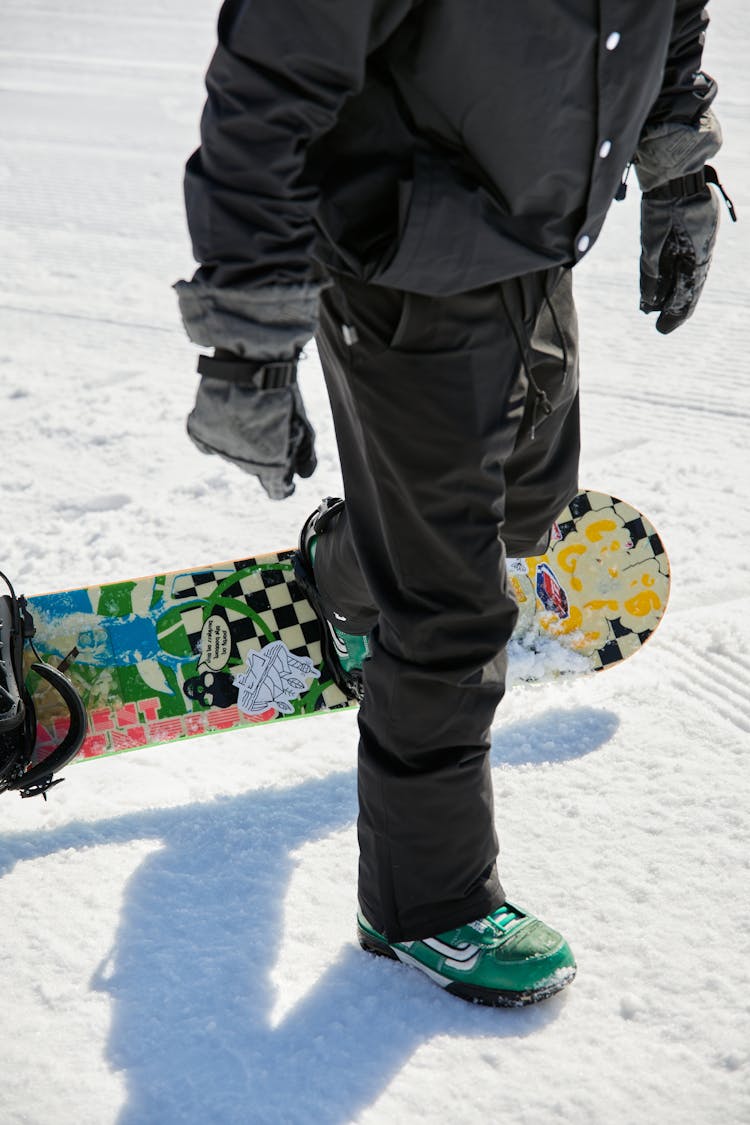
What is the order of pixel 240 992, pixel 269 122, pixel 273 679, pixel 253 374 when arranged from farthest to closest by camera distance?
pixel 273 679, pixel 240 992, pixel 253 374, pixel 269 122

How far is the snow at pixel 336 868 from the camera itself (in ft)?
4.65

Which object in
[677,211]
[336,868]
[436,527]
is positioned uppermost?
[677,211]

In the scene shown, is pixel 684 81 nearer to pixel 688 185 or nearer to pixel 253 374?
pixel 688 185

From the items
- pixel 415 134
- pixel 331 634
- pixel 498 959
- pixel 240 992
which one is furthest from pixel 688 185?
pixel 240 992

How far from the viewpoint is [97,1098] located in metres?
1.41

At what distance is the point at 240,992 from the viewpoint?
159 cm

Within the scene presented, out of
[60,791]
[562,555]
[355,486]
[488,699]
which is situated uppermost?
[355,486]

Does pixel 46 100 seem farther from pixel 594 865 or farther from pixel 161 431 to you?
pixel 594 865

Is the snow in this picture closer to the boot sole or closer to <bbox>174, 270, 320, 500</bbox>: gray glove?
the boot sole

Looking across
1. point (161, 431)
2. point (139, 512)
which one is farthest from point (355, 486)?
point (161, 431)

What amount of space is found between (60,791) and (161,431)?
181 centimetres

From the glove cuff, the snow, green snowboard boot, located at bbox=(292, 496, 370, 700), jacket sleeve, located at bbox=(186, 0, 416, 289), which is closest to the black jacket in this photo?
jacket sleeve, located at bbox=(186, 0, 416, 289)

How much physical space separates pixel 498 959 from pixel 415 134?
1.17 meters

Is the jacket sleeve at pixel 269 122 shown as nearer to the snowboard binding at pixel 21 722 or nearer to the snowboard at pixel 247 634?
the snowboard binding at pixel 21 722
